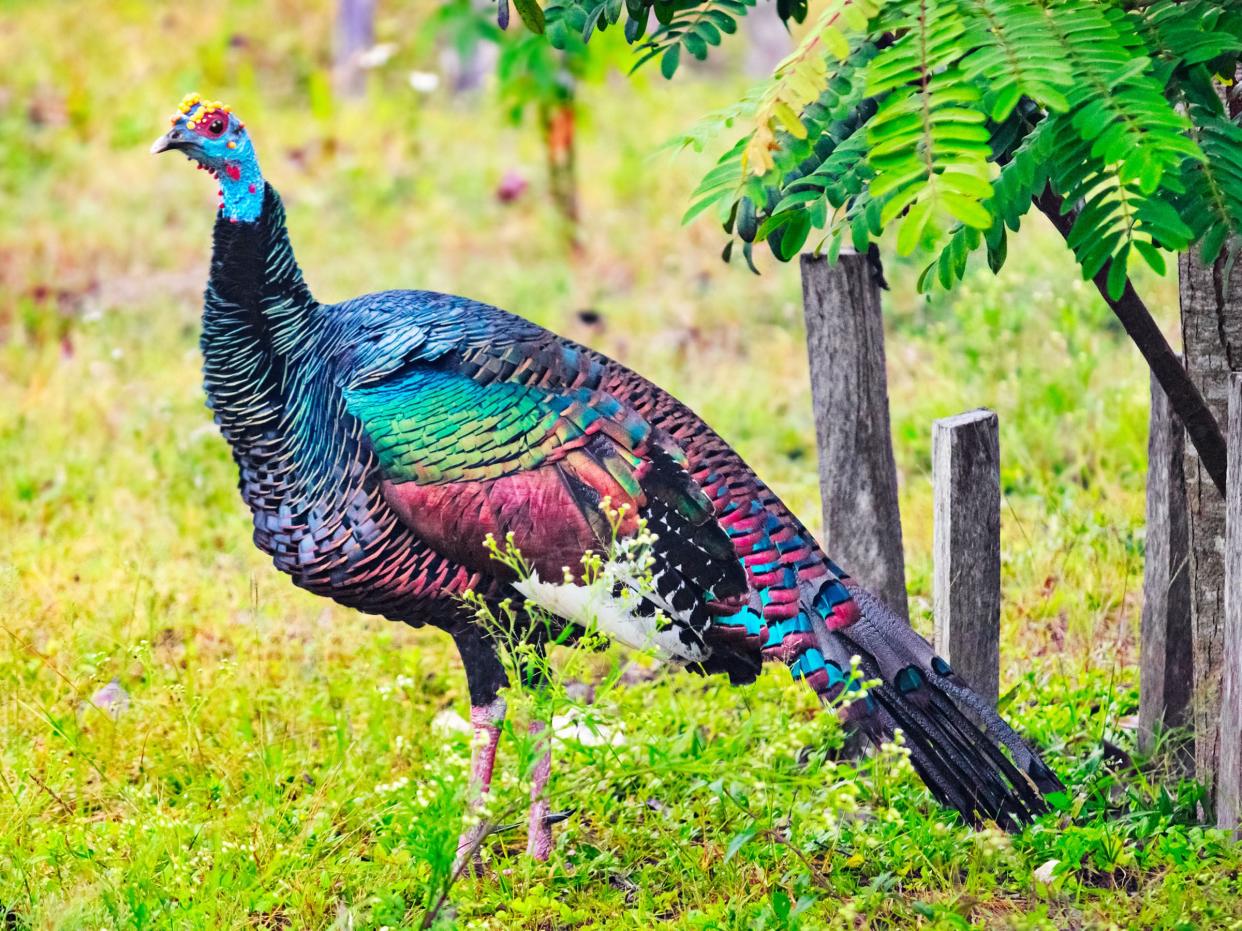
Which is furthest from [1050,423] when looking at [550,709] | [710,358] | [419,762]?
[550,709]

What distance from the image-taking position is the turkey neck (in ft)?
12.6

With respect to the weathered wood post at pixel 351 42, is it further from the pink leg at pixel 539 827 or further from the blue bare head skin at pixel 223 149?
the pink leg at pixel 539 827

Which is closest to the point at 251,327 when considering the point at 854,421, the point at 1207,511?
Answer: the point at 854,421

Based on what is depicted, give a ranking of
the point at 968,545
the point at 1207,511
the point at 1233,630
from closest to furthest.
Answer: the point at 1233,630, the point at 1207,511, the point at 968,545

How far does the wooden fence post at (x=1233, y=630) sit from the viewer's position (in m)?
3.42

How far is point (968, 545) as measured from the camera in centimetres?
388

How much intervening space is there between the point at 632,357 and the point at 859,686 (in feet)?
14.3

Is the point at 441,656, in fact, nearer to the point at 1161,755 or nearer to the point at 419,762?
the point at 419,762

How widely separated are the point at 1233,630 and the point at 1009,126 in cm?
134

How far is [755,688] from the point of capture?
451 cm

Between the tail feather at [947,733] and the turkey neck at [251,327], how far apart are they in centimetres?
158

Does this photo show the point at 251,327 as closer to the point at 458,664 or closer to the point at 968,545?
the point at 458,664

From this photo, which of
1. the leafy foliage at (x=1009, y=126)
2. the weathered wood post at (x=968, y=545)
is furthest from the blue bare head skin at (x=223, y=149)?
the weathered wood post at (x=968, y=545)

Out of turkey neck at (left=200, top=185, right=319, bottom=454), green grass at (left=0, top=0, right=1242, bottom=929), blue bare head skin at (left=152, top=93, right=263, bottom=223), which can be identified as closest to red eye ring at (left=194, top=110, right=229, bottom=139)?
blue bare head skin at (left=152, top=93, right=263, bottom=223)
